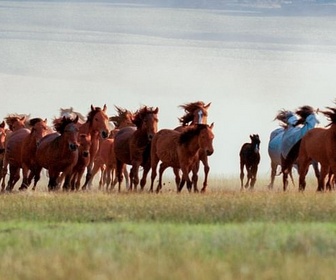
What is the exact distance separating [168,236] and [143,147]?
42.8 ft

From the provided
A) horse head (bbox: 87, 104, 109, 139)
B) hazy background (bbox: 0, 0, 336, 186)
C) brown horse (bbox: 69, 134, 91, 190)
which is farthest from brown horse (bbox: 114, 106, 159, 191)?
hazy background (bbox: 0, 0, 336, 186)

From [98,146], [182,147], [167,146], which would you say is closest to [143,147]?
[98,146]

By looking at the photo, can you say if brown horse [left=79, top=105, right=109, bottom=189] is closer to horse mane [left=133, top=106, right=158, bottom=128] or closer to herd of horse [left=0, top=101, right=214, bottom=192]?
herd of horse [left=0, top=101, right=214, bottom=192]

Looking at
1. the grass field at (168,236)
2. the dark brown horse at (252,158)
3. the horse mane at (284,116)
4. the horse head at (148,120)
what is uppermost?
the horse mane at (284,116)

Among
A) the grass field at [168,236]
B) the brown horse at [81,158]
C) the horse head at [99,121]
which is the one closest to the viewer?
the grass field at [168,236]

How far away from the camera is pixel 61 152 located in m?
27.3

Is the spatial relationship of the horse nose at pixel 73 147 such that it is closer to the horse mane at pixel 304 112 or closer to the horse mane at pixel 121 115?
the horse mane at pixel 304 112

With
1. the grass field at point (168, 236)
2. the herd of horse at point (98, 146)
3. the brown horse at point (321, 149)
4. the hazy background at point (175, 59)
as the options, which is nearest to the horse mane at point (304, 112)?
the herd of horse at point (98, 146)

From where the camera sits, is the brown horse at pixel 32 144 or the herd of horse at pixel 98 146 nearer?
the herd of horse at pixel 98 146

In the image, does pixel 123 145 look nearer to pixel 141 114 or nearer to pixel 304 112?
pixel 141 114

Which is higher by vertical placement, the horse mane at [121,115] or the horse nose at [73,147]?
the horse mane at [121,115]

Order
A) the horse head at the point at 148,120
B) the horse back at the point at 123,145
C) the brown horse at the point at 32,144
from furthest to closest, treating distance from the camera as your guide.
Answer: the horse back at the point at 123,145, the horse head at the point at 148,120, the brown horse at the point at 32,144

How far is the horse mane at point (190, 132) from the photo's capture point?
27.1 metres

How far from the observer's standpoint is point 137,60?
101375 mm
